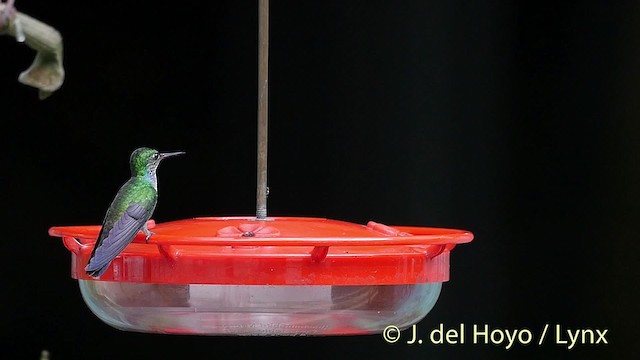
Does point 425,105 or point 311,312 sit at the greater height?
point 425,105

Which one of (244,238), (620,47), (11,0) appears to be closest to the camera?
(11,0)

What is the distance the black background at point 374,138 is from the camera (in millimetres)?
3441

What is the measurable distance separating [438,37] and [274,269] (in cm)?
201

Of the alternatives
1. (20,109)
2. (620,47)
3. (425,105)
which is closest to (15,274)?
(20,109)

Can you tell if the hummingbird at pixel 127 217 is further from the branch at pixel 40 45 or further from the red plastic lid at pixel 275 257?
the branch at pixel 40 45

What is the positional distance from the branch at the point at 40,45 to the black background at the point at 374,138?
2.77 meters

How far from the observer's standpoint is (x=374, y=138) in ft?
11.6

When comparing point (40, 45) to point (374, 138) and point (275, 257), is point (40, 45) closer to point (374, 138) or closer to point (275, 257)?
point (275, 257)

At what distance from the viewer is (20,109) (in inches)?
137

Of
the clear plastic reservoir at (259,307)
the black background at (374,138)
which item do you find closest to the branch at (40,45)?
the clear plastic reservoir at (259,307)

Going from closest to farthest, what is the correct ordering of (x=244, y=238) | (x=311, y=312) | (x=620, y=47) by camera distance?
(x=244, y=238)
(x=311, y=312)
(x=620, y=47)

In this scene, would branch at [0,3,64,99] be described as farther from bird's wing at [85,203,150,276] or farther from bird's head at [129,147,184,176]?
bird's head at [129,147,184,176]

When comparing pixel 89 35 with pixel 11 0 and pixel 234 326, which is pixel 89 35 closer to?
pixel 234 326

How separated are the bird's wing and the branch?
82 cm
